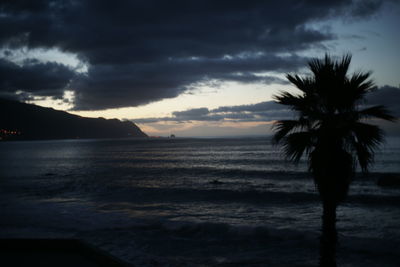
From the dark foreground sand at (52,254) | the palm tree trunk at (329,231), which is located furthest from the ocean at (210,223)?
the palm tree trunk at (329,231)

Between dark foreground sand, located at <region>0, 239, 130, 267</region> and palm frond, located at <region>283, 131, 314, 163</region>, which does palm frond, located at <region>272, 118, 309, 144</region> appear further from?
dark foreground sand, located at <region>0, 239, 130, 267</region>

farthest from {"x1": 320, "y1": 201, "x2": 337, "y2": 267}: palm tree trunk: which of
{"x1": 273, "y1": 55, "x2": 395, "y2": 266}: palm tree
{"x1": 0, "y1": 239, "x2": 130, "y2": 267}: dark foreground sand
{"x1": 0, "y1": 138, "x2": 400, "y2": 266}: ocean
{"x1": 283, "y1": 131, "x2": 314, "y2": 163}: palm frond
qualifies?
{"x1": 0, "y1": 138, "x2": 400, "y2": 266}: ocean

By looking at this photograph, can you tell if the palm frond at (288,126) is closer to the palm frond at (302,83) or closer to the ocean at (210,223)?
the palm frond at (302,83)

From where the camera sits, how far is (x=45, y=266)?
25.6 ft

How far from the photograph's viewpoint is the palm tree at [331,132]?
580cm

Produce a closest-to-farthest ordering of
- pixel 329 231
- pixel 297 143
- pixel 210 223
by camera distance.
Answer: pixel 329 231 < pixel 297 143 < pixel 210 223

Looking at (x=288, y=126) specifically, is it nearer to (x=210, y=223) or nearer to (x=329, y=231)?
(x=329, y=231)

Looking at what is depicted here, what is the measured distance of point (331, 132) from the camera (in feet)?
19.3

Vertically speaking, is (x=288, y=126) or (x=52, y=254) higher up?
(x=288, y=126)

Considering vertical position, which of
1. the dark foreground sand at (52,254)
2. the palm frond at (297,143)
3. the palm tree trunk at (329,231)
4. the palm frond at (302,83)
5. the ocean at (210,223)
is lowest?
the ocean at (210,223)

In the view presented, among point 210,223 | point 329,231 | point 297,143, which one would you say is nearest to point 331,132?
point 297,143

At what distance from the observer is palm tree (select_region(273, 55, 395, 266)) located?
5797 millimetres

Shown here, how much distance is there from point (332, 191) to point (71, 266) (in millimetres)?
7526

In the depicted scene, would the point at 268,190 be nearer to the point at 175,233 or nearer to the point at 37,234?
the point at 175,233
